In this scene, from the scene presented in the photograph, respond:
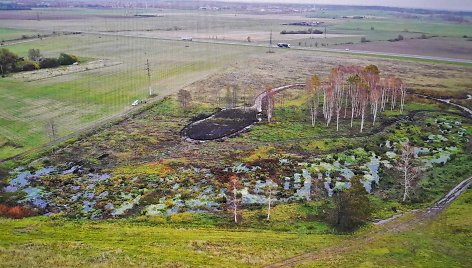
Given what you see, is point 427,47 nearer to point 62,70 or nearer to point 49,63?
point 62,70

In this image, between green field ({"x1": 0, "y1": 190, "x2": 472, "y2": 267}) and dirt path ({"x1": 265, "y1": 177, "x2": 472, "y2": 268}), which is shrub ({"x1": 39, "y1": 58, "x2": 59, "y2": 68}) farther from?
dirt path ({"x1": 265, "y1": 177, "x2": 472, "y2": 268})

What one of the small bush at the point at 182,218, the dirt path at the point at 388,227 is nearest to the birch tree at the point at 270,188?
the small bush at the point at 182,218

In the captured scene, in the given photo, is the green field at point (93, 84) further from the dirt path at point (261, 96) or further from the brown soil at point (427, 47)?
the brown soil at point (427, 47)

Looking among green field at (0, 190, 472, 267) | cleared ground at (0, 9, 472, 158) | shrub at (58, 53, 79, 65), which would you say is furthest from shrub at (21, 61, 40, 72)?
green field at (0, 190, 472, 267)

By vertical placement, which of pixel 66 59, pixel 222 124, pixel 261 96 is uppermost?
pixel 66 59

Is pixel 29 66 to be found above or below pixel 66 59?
below

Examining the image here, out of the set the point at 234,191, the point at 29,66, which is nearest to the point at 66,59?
the point at 29,66

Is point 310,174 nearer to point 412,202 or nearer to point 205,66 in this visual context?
point 412,202
